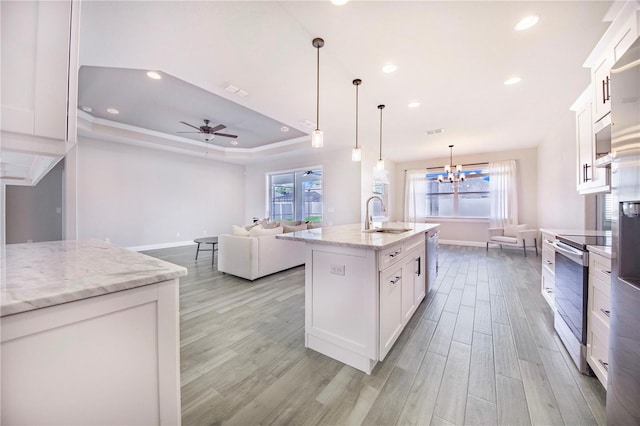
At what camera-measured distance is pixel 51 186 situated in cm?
374

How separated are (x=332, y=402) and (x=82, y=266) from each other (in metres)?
1.46

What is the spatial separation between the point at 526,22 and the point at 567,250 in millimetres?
1834

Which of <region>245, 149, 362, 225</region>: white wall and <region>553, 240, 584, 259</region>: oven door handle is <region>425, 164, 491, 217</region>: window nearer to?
<region>245, 149, 362, 225</region>: white wall

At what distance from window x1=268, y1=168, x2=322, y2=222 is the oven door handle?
210 inches

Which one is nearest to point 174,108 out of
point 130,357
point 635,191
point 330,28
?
point 330,28

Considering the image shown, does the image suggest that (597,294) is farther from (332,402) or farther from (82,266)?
(82,266)

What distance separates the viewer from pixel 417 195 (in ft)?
24.0

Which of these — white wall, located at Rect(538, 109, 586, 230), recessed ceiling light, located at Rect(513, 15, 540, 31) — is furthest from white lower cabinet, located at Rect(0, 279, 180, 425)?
white wall, located at Rect(538, 109, 586, 230)

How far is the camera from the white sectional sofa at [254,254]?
142 inches

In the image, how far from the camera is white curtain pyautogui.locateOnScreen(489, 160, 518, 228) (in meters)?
6.02

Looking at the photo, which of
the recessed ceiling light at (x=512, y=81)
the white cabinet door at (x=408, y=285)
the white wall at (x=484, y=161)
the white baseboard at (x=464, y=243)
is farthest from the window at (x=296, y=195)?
the white cabinet door at (x=408, y=285)

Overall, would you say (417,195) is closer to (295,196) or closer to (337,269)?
(295,196)

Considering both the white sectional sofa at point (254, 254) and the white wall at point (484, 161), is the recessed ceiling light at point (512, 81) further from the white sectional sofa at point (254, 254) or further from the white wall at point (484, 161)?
the white wall at point (484, 161)

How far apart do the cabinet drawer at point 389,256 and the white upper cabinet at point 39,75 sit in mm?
1701
